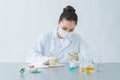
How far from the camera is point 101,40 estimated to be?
184 inches

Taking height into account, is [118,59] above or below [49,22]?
below

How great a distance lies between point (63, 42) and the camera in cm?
347

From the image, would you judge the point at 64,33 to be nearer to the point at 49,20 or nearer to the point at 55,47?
the point at 55,47

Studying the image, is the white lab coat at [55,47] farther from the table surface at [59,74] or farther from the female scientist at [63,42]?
the table surface at [59,74]

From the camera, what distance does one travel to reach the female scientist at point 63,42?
3338 millimetres

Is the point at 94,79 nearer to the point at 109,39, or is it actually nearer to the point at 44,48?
the point at 44,48

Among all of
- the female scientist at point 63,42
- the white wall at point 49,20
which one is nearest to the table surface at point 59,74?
the female scientist at point 63,42

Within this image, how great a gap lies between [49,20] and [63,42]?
4.01 feet

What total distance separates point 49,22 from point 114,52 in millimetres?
985

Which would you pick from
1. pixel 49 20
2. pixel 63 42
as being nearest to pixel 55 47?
pixel 63 42

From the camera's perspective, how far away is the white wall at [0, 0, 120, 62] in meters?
4.63

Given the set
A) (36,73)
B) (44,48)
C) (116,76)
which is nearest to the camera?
(116,76)

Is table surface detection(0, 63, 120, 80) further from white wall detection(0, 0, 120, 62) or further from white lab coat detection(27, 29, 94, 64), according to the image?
white wall detection(0, 0, 120, 62)

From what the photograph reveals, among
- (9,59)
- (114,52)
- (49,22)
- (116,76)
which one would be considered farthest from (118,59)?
(116,76)
